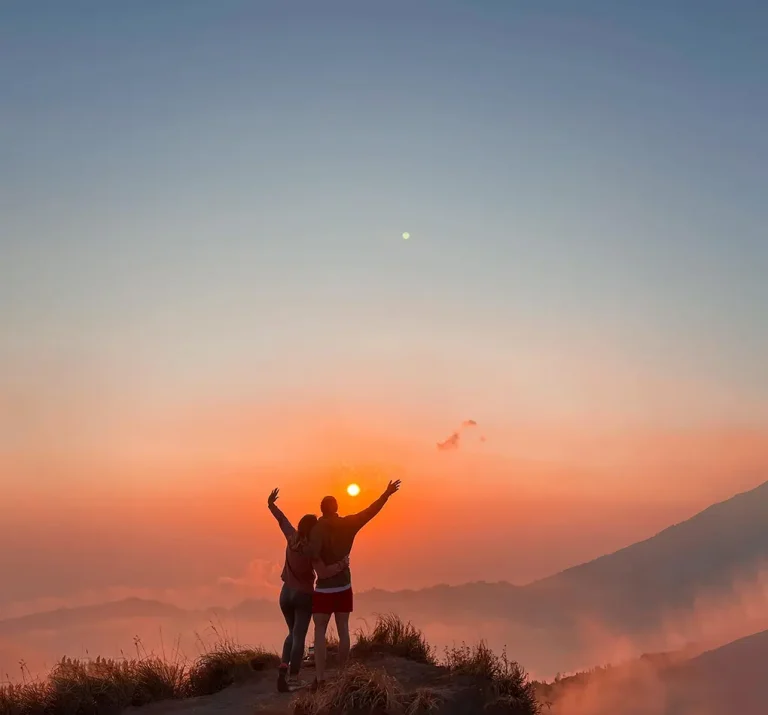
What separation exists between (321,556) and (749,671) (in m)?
220

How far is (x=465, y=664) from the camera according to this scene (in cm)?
1075

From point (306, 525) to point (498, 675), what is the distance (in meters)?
3.47

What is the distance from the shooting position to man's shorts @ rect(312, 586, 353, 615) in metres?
10.1

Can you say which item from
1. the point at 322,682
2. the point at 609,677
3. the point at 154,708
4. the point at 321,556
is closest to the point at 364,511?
the point at 321,556

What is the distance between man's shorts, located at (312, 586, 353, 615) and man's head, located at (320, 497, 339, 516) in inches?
41.8

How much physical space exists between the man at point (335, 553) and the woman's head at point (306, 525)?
20cm

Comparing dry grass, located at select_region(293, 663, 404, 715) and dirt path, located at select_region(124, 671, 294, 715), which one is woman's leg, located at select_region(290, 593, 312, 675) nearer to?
dirt path, located at select_region(124, 671, 294, 715)

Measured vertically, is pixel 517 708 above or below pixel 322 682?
below

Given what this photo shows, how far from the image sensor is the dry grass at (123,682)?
423 inches

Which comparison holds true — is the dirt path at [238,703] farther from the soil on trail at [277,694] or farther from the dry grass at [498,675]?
the dry grass at [498,675]

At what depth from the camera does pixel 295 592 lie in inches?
420

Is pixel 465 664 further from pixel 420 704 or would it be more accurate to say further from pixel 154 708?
pixel 154 708

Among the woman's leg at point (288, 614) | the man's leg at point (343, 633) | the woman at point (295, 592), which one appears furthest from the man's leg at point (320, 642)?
the woman's leg at point (288, 614)

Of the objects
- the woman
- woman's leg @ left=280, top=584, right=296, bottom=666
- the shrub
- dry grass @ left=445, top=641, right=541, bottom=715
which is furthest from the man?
the shrub
